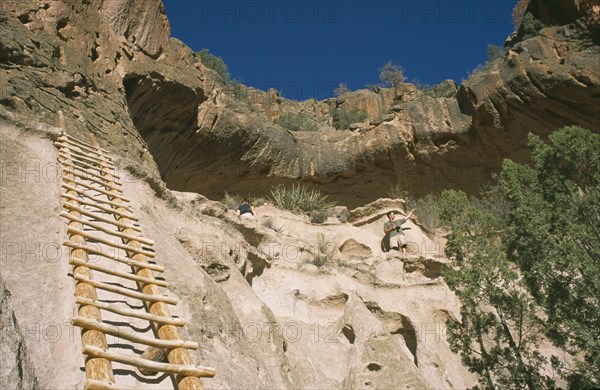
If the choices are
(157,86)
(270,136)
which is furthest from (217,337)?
(270,136)

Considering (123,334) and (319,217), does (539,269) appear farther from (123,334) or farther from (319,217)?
(319,217)

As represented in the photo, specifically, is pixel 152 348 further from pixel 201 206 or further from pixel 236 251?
pixel 201 206

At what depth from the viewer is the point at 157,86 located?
1360 centimetres

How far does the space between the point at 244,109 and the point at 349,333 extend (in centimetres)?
1057

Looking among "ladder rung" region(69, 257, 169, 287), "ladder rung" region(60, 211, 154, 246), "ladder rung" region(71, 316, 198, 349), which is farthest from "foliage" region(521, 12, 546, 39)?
"ladder rung" region(71, 316, 198, 349)

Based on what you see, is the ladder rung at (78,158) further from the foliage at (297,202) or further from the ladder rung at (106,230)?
the foliage at (297,202)

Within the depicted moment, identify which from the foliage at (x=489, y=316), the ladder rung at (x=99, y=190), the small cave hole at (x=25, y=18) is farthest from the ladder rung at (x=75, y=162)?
the foliage at (x=489, y=316)

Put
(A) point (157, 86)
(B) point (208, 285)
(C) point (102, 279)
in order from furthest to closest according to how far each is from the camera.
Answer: (A) point (157, 86) < (B) point (208, 285) < (C) point (102, 279)

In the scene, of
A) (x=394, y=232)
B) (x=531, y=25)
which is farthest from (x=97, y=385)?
(x=531, y=25)

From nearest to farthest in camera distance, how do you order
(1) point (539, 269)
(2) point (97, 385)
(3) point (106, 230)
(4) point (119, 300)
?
(2) point (97, 385)
(4) point (119, 300)
(3) point (106, 230)
(1) point (539, 269)

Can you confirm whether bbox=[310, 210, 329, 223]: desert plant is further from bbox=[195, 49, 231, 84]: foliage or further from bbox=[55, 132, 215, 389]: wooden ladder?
bbox=[195, 49, 231, 84]: foliage

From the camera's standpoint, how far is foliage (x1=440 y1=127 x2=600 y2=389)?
8109 mm

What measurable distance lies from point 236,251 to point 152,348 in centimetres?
481

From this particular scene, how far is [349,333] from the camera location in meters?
9.20
